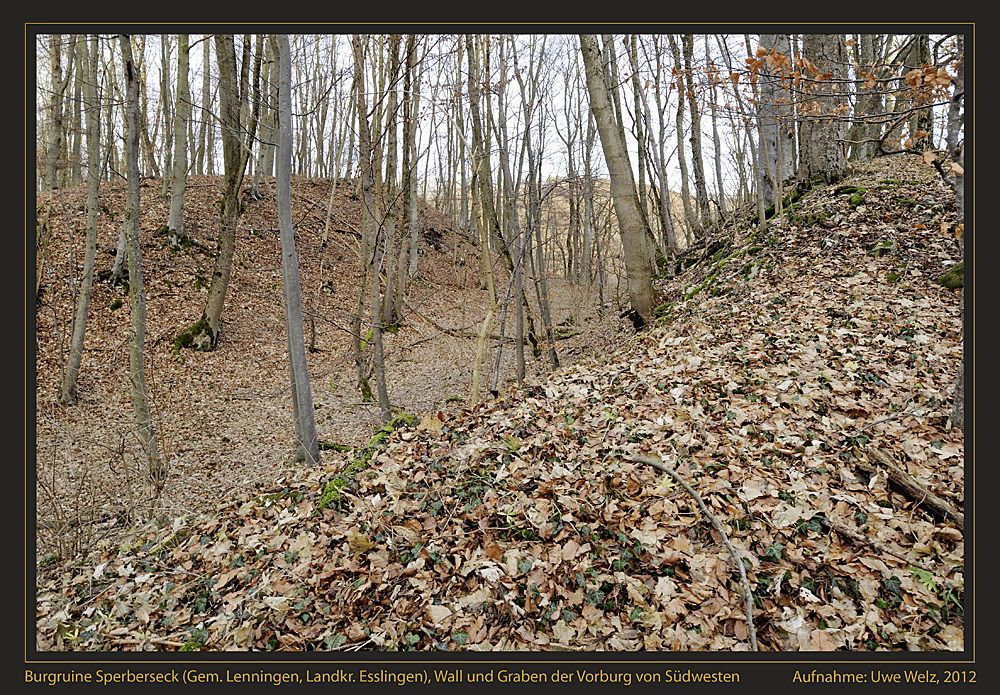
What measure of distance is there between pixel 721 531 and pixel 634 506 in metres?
0.67

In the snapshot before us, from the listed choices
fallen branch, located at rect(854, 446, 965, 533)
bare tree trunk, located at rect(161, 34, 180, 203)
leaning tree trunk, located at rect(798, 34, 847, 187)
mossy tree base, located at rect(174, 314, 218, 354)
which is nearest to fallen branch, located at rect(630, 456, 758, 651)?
fallen branch, located at rect(854, 446, 965, 533)

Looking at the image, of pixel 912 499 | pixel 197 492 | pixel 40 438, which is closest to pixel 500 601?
pixel 912 499

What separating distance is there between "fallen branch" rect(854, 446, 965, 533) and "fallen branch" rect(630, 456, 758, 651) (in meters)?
1.41

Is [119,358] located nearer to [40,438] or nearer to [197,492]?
[40,438]

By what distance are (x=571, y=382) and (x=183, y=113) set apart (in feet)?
53.2

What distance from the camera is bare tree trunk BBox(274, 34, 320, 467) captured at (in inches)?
242

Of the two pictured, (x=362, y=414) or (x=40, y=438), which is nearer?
(x=40, y=438)

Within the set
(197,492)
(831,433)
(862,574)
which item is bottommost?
(197,492)

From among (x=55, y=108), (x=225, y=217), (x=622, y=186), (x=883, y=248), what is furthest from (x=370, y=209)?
(x=55, y=108)

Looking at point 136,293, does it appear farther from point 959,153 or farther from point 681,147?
point 681,147

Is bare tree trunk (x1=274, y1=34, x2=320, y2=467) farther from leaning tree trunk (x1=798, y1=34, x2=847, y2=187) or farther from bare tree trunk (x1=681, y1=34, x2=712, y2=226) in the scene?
bare tree trunk (x1=681, y1=34, x2=712, y2=226)

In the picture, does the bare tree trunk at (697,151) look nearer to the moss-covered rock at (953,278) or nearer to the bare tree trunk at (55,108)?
the moss-covered rock at (953,278)

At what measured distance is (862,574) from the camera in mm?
3129

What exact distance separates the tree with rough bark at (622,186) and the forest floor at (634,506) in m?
0.75
